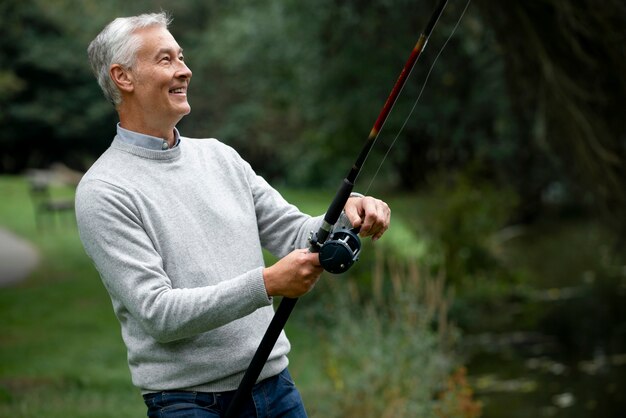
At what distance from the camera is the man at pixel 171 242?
2432 mm

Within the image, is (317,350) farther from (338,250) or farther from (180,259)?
(338,250)

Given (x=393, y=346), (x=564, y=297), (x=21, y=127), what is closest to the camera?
(x=393, y=346)

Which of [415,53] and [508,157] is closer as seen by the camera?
[415,53]

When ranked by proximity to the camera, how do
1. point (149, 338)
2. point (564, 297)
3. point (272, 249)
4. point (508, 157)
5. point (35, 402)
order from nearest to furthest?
point (149, 338), point (272, 249), point (35, 402), point (564, 297), point (508, 157)

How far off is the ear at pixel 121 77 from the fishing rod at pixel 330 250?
59cm

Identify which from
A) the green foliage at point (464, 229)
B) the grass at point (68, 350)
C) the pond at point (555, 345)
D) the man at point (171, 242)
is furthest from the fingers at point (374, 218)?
the green foliage at point (464, 229)

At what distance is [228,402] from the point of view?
104 inches

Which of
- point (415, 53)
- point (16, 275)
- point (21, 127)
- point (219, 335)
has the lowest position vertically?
point (219, 335)

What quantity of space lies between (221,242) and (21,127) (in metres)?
30.5

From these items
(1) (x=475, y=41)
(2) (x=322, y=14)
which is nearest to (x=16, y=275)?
(2) (x=322, y=14)

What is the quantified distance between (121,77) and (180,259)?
0.48 meters

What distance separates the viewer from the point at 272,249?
2957 millimetres

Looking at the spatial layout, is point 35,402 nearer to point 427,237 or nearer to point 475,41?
point 427,237

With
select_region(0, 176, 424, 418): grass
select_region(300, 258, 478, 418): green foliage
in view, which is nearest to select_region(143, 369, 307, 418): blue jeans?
select_region(300, 258, 478, 418): green foliage
